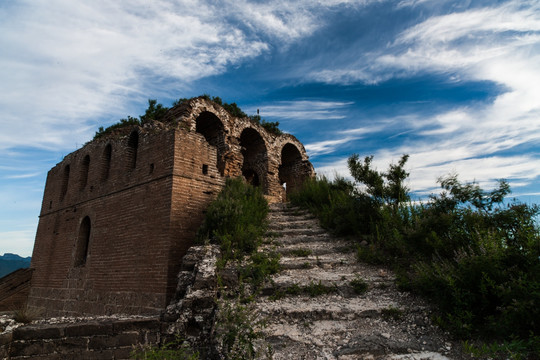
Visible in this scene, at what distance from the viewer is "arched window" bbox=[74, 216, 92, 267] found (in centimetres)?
961

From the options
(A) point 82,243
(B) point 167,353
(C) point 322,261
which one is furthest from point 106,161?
(B) point 167,353

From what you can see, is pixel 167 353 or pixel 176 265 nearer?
pixel 167 353

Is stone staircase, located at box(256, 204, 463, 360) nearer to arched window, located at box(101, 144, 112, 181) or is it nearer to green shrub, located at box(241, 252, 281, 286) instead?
green shrub, located at box(241, 252, 281, 286)

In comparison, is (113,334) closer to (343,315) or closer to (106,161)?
(343,315)

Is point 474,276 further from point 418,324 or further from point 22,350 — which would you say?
point 22,350

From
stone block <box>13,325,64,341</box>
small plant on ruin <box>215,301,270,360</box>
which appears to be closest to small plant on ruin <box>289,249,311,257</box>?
small plant on ruin <box>215,301,270,360</box>

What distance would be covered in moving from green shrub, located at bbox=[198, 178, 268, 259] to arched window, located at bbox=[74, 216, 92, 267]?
17.5 ft

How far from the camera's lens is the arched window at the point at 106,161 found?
981 centimetres

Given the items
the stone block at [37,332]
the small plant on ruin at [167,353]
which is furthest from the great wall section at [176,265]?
the small plant on ruin at [167,353]

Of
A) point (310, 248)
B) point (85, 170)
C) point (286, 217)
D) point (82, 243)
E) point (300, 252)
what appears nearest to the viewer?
point (300, 252)

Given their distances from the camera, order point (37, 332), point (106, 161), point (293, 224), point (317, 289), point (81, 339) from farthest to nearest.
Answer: point (106, 161) → point (293, 224) → point (317, 289) → point (81, 339) → point (37, 332)

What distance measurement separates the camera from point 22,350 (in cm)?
330

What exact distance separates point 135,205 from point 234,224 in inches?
118

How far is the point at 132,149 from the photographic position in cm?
897
